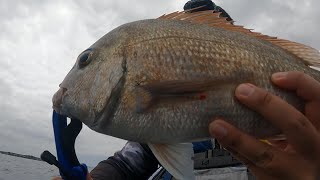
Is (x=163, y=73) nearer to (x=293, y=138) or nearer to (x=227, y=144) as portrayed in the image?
(x=227, y=144)

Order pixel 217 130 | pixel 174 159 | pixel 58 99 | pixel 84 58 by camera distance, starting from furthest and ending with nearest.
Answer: pixel 84 58 < pixel 58 99 < pixel 174 159 < pixel 217 130

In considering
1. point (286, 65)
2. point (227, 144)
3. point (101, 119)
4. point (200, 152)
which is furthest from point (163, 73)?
point (200, 152)

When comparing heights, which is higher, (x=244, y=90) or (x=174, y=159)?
(x=244, y=90)

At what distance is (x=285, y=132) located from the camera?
210cm

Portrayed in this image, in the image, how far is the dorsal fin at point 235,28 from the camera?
231cm

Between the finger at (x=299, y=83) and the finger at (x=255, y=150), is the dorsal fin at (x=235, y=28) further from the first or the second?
the finger at (x=255, y=150)

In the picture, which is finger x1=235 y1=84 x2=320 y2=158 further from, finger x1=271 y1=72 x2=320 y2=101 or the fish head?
the fish head

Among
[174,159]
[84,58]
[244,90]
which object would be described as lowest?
[174,159]

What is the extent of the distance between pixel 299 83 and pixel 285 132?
0.99 ft

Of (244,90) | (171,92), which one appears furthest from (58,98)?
(244,90)

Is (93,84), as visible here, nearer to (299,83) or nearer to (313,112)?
(299,83)

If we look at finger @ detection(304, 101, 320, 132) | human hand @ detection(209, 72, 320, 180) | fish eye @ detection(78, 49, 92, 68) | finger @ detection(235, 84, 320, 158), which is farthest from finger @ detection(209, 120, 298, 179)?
fish eye @ detection(78, 49, 92, 68)

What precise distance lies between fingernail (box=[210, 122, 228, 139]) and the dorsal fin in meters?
0.69

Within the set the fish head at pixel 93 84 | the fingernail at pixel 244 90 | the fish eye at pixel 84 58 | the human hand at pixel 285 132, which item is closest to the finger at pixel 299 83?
the human hand at pixel 285 132
